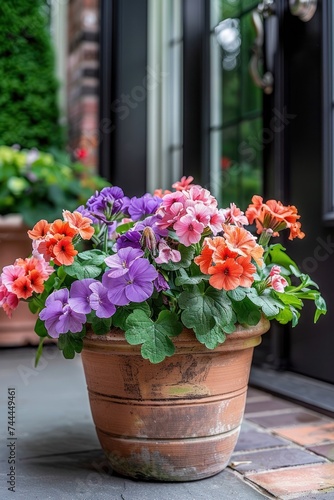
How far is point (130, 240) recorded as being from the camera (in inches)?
43.7

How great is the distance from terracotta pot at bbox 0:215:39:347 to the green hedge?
0.76 metres

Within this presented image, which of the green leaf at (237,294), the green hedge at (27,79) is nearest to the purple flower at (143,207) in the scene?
the green leaf at (237,294)

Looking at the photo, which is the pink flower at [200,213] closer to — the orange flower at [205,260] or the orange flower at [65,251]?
the orange flower at [205,260]

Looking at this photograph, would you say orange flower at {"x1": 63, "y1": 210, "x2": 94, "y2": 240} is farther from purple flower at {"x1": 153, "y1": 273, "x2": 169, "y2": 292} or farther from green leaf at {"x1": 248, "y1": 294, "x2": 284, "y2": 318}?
green leaf at {"x1": 248, "y1": 294, "x2": 284, "y2": 318}

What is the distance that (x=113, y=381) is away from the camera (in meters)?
1.14

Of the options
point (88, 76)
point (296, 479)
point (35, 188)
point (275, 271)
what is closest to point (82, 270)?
point (275, 271)

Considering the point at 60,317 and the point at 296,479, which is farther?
the point at 296,479

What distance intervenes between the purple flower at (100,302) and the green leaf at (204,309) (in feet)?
0.41

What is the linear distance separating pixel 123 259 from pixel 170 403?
0.92 ft

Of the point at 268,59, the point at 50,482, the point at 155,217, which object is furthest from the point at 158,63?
the point at 50,482

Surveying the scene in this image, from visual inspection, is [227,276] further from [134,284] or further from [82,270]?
[82,270]

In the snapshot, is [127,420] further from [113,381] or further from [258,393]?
[258,393]

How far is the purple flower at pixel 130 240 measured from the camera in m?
1.11

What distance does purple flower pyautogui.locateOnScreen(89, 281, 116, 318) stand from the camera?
3.44 feet
